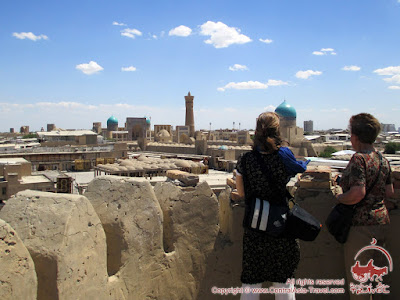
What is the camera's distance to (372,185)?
227 cm

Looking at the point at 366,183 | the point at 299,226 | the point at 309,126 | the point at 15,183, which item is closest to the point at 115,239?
the point at 299,226

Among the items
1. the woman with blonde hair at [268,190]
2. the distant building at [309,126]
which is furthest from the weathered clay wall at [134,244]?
the distant building at [309,126]

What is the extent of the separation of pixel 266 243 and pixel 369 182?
2.56ft

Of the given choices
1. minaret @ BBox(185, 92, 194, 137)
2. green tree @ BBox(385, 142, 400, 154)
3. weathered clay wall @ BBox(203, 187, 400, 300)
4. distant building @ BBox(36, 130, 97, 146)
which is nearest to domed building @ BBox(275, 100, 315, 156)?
green tree @ BBox(385, 142, 400, 154)

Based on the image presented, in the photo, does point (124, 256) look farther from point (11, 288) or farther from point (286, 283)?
point (286, 283)

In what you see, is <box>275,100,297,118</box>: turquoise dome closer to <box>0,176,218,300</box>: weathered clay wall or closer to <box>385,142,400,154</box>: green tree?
<box>385,142,400,154</box>: green tree

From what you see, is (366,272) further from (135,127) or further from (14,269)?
(135,127)

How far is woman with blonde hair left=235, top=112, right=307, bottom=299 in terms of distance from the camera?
199 centimetres

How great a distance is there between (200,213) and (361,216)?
1106 mm

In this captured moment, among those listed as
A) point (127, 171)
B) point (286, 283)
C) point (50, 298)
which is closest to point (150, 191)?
point (50, 298)

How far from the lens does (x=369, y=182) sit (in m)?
2.25

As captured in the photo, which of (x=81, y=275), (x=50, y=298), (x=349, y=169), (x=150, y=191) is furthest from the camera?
(x=150, y=191)

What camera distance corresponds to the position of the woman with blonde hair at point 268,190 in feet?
6.53

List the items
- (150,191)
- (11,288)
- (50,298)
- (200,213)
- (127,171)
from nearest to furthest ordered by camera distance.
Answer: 1. (11,288)
2. (50,298)
3. (150,191)
4. (200,213)
5. (127,171)
